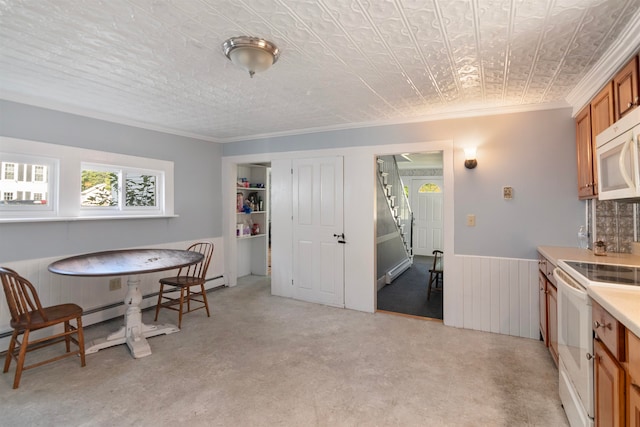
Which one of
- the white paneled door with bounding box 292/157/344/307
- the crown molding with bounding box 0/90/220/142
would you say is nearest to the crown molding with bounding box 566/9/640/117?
the white paneled door with bounding box 292/157/344/307

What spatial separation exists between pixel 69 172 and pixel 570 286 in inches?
167

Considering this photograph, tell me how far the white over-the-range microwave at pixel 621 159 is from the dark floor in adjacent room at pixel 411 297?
7.45 ft

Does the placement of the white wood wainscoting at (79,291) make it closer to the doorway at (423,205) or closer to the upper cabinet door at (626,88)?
the doorway at (423,205)

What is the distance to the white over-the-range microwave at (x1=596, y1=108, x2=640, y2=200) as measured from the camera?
1.54m

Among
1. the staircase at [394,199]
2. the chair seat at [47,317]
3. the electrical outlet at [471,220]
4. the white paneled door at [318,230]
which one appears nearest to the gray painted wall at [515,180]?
the electrical outlet at [471,220]

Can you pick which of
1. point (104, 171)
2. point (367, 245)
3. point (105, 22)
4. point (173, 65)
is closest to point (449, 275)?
point (367, 245)

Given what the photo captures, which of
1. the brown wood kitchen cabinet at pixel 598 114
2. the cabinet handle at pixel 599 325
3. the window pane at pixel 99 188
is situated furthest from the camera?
the window pane at pixel 99 188

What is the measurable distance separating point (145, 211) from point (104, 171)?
64 cm

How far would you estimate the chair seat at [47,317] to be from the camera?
2271mm

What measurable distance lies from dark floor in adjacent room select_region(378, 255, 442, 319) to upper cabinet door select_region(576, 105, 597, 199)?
1941 millimetres

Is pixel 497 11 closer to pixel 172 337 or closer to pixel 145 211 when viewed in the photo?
pixel 172 337

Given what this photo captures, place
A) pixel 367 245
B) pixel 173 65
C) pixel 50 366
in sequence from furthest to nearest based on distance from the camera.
Answer: pixel 367 245
pixel 50 366
pixel 173 65

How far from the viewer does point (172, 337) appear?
122 inches

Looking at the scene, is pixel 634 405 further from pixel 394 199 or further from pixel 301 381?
pixel 394 199
